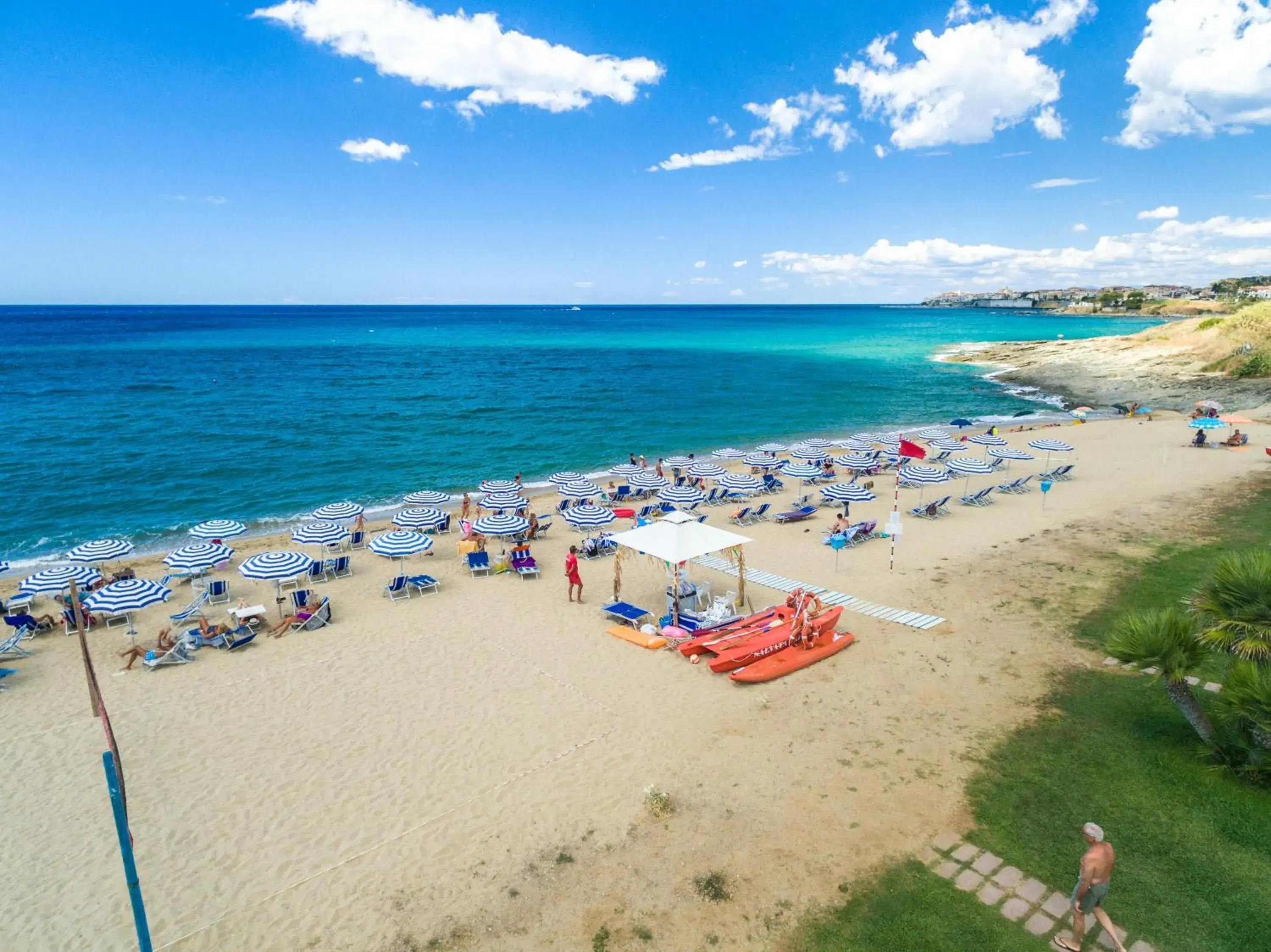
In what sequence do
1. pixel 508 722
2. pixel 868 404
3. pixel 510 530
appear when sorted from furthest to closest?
pixel 868 404
pixel 510 530
pixel 508 722

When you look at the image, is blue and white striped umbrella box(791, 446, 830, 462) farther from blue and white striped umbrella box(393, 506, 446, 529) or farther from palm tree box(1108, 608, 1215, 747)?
palm tree box(1108, 608, 1215, 747)

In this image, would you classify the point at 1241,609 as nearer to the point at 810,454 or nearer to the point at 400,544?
the point at 400,544

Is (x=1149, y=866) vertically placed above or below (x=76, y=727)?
above

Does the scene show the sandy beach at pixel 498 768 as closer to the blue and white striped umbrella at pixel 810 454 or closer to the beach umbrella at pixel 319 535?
the beach umbrella at pixel 319 535

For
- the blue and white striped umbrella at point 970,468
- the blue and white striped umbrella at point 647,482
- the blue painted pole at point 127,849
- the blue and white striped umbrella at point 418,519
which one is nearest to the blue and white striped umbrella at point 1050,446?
the blue and white striped umbrella at point 970,468

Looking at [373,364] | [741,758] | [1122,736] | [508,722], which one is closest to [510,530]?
[508,722]

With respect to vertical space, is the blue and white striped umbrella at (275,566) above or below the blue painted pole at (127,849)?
below

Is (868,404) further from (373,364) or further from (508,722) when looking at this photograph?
(373,364)
